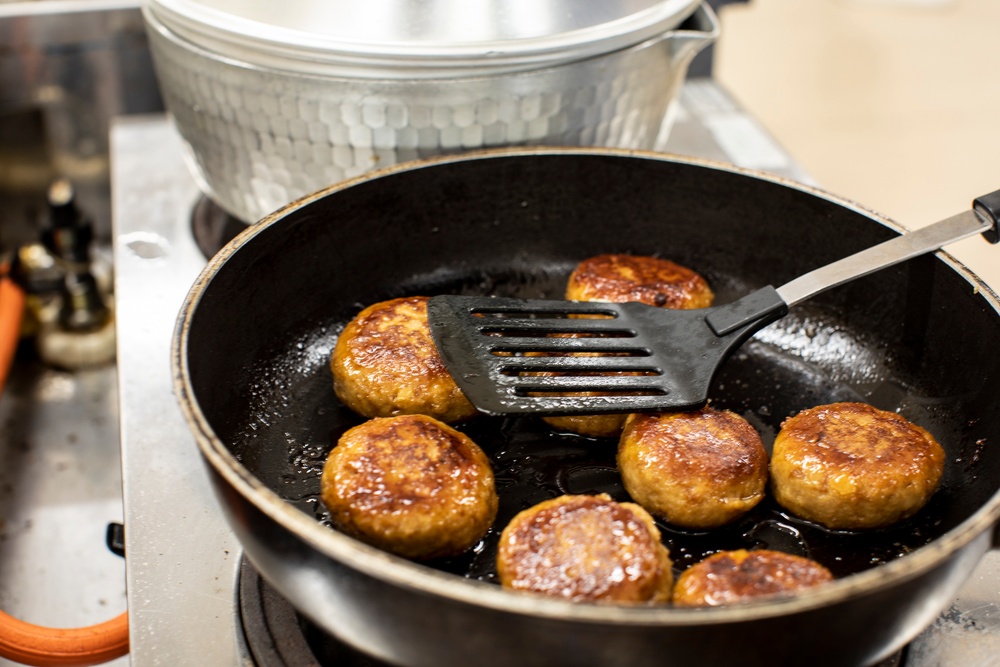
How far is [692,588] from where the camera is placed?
890 millimetres

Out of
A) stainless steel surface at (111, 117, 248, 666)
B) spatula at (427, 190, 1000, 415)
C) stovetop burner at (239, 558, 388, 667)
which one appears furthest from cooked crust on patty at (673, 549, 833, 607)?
stainless steel surface at (111, 117, 248, 666)

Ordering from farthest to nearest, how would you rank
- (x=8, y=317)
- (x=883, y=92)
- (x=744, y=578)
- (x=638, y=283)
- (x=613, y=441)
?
(x=883, y=92), (x=8, y=317), (x=638, y=283), (x=613, y=441), (x=744, y=578)

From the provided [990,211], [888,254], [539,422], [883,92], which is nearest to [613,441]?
[539,422]

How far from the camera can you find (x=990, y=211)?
3.78 feet

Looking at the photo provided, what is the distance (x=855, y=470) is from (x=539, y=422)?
420mm

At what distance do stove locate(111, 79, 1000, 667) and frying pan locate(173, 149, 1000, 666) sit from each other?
10cm

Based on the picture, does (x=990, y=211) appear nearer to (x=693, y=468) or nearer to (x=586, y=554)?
(x=693, y=468)

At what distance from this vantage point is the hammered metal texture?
1.29 meters

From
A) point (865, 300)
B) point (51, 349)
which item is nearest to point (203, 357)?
point (865, 300)

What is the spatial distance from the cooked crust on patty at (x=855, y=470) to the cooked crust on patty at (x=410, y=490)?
0.38 meters

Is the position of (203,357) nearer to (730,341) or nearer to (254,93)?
(254,93)

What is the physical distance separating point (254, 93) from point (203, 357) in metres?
0.45

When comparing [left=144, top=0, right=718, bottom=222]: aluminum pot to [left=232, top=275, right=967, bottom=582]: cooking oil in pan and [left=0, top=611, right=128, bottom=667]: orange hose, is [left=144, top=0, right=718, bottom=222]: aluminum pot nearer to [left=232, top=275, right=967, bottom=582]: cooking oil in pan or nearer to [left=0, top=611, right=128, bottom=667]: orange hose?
[left=232, top=275, right=967, bottom=582]: cooking oil in pan

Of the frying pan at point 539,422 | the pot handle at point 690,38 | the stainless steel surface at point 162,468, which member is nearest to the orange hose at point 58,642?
the stainless steel surface at point 162,468
